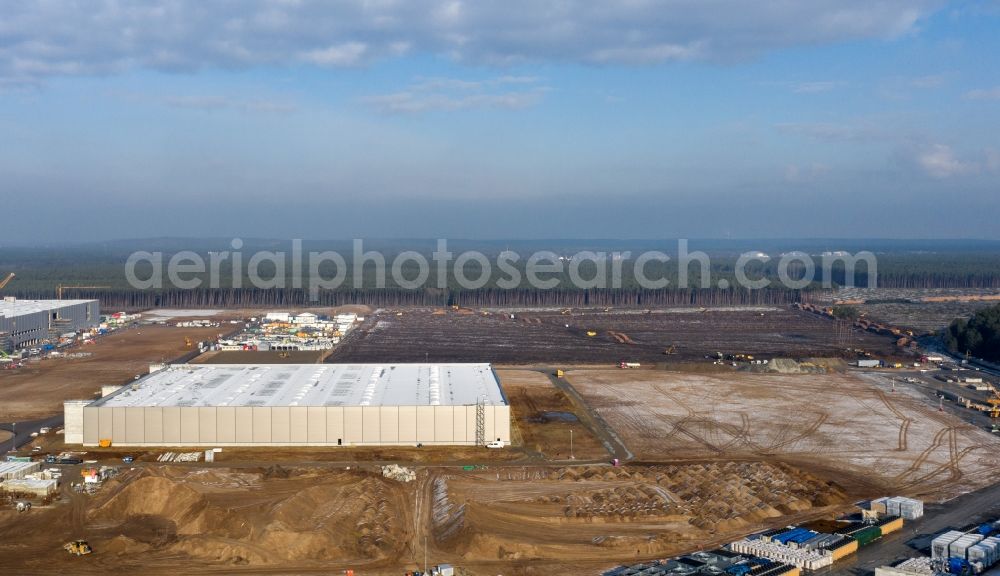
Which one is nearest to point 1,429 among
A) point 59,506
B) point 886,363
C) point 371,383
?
point 59,506

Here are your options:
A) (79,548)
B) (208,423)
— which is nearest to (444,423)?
(208,423)

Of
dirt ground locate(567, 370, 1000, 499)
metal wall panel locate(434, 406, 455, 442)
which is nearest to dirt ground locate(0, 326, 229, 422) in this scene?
metal wall panel locate(434, 406, 455, 442)

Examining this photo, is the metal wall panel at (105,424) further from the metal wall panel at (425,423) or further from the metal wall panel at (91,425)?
the metal wall panel at (425,423)

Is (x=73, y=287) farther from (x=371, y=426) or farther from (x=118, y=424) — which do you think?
(x=371, y=426)

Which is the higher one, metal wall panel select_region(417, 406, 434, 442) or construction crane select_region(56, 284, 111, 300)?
construction crane select_region(56, 284, 111, 300)

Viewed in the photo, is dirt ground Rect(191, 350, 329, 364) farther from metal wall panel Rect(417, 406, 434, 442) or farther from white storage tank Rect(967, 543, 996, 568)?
white storage tank Rect(967, 543, 996, 568)

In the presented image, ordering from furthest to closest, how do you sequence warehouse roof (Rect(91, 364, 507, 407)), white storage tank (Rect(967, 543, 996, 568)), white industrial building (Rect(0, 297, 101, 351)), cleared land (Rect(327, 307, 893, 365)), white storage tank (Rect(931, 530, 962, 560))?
white industrial building (Rect(0, 297, 101, 351)) < cleared land (Rect(327, 307, 893, 365)) < warehouse roof (Rect(91, 364, 507, 407)) < white storage tank (Rect(931, 530, 962, 560)) < white storage tank (Rect(967, 543, 996, 568))

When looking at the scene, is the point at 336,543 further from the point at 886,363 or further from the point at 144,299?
the point at 144,299
